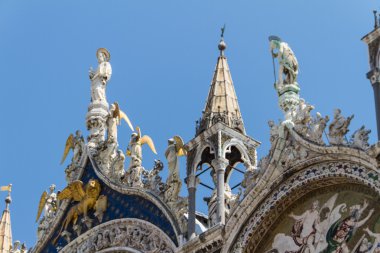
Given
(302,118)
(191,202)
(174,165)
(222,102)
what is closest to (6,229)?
(174,165)

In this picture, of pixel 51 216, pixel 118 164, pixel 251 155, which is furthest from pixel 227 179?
pixel 51 216

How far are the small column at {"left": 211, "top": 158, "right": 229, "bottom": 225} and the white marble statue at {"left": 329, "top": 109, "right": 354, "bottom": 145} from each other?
288 centimetres

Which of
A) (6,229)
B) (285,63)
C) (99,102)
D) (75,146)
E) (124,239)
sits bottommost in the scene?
(124,239)

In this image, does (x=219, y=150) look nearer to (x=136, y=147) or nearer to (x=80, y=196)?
(x=136, y=147)

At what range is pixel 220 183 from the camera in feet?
76.0

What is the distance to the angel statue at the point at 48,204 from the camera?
2775 cm

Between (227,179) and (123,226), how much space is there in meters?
2.34

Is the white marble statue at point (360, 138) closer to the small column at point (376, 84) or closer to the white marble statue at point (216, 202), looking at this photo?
the small column at point (376, 84)

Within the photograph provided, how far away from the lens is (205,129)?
939 inches

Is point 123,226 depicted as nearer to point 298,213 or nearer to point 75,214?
point 75,214

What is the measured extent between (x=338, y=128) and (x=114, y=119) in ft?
25.9

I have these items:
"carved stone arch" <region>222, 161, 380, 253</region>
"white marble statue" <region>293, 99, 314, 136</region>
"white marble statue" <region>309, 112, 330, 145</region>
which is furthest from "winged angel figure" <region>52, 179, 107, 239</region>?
"white marble statue" <region>309, 112, 330, 145</region>

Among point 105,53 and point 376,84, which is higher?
point 105,53

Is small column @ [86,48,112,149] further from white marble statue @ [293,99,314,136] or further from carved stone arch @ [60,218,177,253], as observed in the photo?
white marble statue @ [293,99,314,136]
